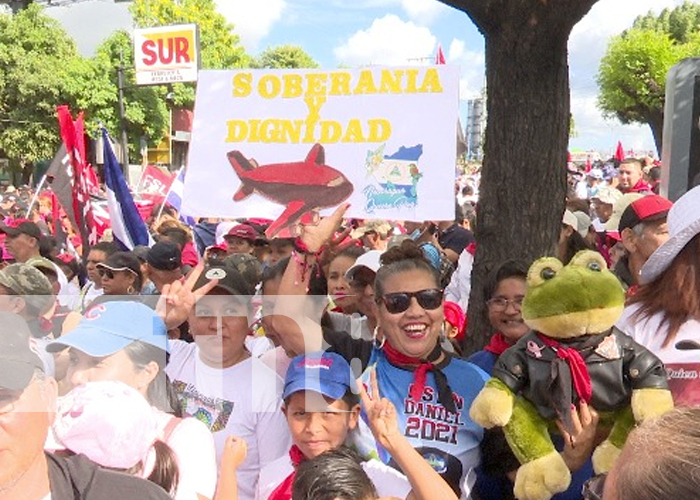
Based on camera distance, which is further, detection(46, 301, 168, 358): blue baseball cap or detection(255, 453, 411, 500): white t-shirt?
detection(46, 301, 168, 358): blue baseball cap

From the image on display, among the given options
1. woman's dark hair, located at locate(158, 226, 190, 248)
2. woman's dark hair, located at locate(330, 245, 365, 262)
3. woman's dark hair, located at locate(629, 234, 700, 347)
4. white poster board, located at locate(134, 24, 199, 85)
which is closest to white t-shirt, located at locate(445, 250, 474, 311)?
woman's dark hair, located at locate(330, 245, 365, 262)

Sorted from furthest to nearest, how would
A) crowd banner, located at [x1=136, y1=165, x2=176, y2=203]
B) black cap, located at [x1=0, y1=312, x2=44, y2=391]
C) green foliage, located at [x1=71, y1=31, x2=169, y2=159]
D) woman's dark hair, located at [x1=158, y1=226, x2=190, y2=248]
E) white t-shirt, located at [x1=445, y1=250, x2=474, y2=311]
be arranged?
1. green foliage, located at [x1=71, y1=31, x2=169, y2=159]
2. crowd banner, located at [x1=136, y1=165, x2=176, y2=203]
3. woman's dark hair, located at [x1=158, y1=226, x2=190, y2=248]
4. white t-shirt, located at [x1=445, y1=250, x2=474, y2=311]
5. black cap, located at [x1=0, y1=312, x2=44, y2=391]

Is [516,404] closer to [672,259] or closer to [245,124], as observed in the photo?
[672,259]

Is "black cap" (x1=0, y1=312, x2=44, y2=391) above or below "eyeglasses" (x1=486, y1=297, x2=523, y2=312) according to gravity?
above

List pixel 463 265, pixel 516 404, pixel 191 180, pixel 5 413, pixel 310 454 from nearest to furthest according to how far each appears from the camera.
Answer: pixel 5 413
pixel 516 404
pixel 310 454
pixel 191 180
pixel 463 265

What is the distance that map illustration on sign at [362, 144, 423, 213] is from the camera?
3.75m

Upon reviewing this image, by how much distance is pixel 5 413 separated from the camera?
1350 mm

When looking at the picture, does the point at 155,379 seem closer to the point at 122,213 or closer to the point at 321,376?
the point at 321,376

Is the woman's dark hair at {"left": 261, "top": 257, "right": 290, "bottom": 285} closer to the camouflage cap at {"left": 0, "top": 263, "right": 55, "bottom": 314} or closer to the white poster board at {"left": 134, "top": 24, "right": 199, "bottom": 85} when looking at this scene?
the camouflage cap at {"left": 0, "top": 263, "right": 55, "bottom": 314}

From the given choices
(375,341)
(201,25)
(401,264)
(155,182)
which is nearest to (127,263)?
(375,341)

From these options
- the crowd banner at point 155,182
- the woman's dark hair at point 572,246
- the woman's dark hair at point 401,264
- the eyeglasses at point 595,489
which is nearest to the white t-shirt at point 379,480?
the woman's dark hair at point 401,264

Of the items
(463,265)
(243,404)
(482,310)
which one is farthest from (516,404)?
(463,265)

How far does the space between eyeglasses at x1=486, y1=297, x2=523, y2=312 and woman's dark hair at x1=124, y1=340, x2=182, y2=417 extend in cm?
119

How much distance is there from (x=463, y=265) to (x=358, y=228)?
2.40 meters
